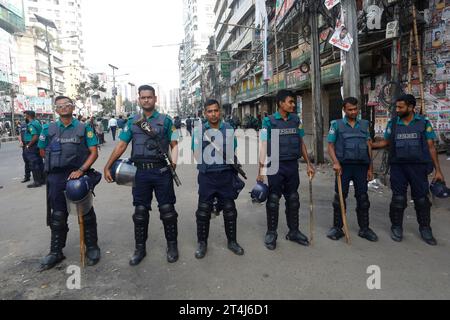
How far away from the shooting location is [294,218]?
13.1 feet

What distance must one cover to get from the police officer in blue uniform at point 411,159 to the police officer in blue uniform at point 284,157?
104 cm

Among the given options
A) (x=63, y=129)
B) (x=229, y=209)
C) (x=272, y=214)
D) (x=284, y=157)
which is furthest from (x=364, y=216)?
(x=63, y=129)

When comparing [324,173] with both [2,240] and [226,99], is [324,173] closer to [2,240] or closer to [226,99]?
[2,240]

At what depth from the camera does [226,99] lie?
44719 mm

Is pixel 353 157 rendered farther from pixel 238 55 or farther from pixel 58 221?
pixel 238 55

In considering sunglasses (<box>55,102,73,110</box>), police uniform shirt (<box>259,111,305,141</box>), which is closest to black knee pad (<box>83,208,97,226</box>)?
sunglasses (<box>55,102,73,110</box>)

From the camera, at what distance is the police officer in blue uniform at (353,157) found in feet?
12.9

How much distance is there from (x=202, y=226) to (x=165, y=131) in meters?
1.12

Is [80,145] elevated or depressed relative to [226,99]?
depressed

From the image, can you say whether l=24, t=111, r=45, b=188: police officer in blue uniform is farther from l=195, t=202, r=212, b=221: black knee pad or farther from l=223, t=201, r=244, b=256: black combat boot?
l=223, t=201, r=244, b=256: black combat boot

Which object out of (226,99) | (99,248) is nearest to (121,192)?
(99,248)

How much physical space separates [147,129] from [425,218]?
335 cm

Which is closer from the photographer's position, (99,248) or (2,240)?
(99,248)

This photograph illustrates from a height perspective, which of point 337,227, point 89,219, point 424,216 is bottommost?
point 337,227
